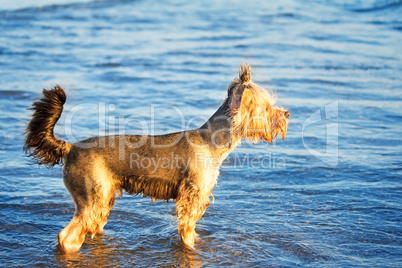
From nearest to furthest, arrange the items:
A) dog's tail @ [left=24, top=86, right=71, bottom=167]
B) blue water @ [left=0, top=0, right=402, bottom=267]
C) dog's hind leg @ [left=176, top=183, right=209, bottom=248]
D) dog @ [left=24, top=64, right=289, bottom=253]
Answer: dog's tail @ [left=24, top=86, right=71, bottom=167] → dog @ [left=24, top=64, right=289, bottom=253] → dog's hind leg @ [left=176, top=183, right=209, bottom=248] → blue water @ [left=0, top=0, right=402, bottom=267]

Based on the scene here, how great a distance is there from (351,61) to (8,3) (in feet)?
52.0

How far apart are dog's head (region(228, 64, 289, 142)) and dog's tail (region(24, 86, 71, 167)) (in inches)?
72.4

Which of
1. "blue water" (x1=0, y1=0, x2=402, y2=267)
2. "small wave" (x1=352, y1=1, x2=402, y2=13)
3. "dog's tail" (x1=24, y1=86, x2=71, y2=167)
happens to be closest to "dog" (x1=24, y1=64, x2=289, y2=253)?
"dog's tail" (x1=24, y1=86, x2=71, y2=167)

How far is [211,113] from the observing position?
10516mm

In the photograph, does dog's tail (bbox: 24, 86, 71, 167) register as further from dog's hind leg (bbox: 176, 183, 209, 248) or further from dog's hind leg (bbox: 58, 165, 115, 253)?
dog's hind leg (bbox: 176, 183, 209, 248)

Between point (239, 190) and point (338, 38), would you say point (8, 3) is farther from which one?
point (239, 190)

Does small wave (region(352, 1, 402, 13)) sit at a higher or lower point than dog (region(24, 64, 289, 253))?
higher

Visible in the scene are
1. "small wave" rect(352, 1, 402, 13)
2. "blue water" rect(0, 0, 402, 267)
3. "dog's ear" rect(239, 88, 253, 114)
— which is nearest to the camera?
"dog's ear" rect(239, 88, 253, 114)

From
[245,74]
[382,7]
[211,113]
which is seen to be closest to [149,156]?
[245,74]

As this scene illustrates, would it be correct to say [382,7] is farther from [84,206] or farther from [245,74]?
[84,206]

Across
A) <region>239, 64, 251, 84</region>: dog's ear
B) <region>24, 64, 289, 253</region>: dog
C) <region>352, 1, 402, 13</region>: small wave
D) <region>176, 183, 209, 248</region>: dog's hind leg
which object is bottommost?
<region>176, 183, 209, 248</region>: dog's hind leg

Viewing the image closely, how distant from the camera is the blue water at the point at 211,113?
5.92 metres

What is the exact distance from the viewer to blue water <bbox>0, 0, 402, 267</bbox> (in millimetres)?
5922

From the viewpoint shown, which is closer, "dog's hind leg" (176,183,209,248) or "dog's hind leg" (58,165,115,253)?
"dog's hind leg" (58,165,115,253)
